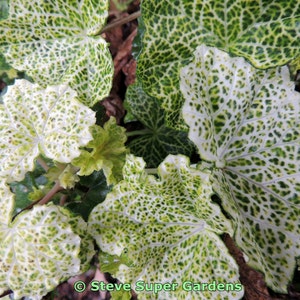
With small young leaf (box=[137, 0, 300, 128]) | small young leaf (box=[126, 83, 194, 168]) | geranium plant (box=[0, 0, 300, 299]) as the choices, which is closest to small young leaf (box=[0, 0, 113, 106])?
geranium plant (box=[0, 0, 300, 299])

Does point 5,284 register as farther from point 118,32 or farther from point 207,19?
point 118,32

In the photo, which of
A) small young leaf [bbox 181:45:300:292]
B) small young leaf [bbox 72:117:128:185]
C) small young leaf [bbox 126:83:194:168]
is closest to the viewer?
small young leaf [bbox 181:45:300:292]

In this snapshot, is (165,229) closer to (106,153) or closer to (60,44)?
(106,153)

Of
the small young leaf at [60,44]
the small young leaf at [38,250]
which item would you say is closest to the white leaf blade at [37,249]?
the small young leaf at [38,250]

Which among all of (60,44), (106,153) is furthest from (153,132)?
(60,44)

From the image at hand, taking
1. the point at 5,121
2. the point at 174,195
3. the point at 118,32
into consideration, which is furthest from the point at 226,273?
the point at 118,32

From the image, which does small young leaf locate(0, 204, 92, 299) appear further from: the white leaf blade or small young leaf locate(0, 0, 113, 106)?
small young leaf locate(0, 0, 113, 106)
